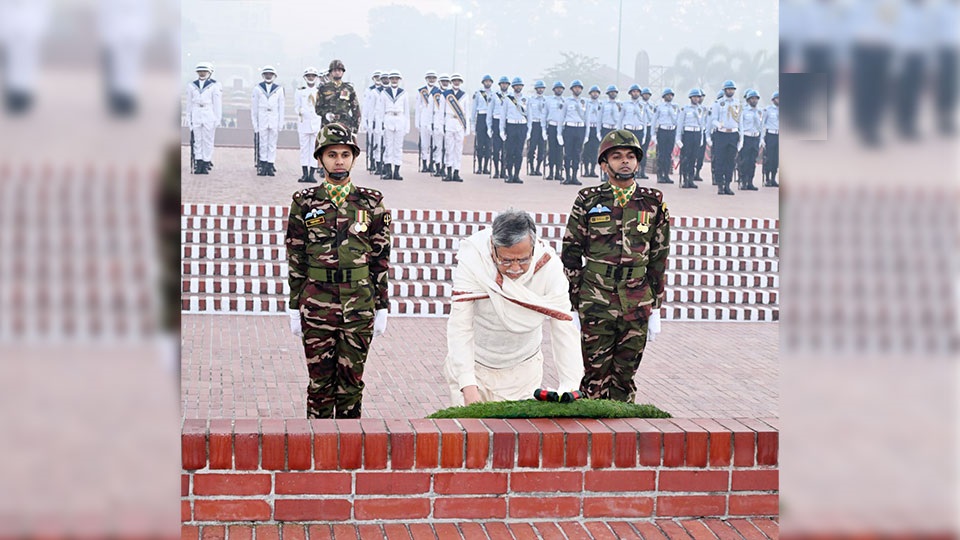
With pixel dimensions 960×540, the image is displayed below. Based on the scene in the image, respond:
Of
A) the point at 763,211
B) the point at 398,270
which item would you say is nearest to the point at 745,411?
the point at 398,270

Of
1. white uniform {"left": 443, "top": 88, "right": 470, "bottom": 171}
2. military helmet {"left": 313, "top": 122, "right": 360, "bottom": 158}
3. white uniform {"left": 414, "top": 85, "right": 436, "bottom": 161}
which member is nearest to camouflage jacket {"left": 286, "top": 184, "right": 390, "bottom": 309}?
military helmet {"left": 313, "top": 122, "right": 360, "bottom": 158}

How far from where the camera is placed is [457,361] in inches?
181

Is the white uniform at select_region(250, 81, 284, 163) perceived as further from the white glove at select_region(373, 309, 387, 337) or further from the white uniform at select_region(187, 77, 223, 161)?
the white glove at select_region(373, 309, 387, 337)

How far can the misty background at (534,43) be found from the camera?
87.5 feet

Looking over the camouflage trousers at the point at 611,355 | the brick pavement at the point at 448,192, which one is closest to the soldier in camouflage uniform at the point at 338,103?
the brick pavement at the point at 448,192

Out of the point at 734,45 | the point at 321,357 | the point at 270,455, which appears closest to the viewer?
the point at 270,455

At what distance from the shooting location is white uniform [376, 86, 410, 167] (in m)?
19.6

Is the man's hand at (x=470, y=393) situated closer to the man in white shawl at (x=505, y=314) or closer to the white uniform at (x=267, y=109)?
the man in white shawl at (x=505, y=314)

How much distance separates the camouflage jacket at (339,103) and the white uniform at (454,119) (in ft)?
9.83

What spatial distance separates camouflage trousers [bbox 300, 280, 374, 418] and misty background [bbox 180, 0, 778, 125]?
19.6 m

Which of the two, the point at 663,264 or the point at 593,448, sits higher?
the point at 663,264

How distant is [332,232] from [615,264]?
61.2 inches
